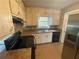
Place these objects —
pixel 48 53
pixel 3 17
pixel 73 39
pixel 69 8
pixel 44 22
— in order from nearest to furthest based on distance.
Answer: pixel 3 17 → pixel 73 39 → pixel 48 53 → pixel 69 8 → pixel 44 22

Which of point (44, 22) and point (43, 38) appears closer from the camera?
point (43, 38)

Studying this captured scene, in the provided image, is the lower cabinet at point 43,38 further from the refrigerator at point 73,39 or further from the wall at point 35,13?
the refrigerator at point 73,39

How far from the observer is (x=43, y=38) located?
4.00 metres

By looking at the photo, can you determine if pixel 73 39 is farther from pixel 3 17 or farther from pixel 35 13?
pixel 35 13

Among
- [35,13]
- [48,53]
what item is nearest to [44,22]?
[35,13]

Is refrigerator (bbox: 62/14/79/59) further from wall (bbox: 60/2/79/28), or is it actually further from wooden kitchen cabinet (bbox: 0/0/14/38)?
wall (bbox: 60/2/79/28)

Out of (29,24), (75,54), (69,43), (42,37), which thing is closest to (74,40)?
(69,43)

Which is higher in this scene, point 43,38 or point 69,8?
point 69,8

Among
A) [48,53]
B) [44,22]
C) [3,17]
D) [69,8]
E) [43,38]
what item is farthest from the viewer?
[44,22]

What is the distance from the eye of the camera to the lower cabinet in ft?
12.6

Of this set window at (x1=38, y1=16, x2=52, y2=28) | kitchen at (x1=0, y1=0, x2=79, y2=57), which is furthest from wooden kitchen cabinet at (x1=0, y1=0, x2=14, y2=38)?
window at (x1=38, y1=16, x2=52, y2=28)

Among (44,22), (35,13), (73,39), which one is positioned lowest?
(73,39)

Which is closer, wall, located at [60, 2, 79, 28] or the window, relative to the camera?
wall, located at [60, 2, 79, 28]

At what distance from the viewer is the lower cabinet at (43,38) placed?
3.85m
